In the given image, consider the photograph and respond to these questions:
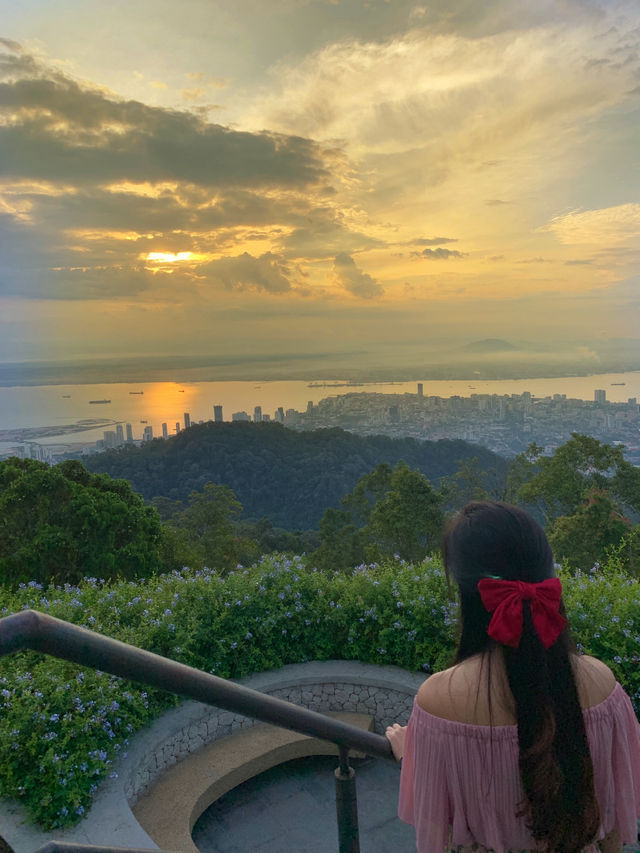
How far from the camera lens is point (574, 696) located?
4.16 ft

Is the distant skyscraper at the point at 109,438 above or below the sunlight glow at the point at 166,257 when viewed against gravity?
below

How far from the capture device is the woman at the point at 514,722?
1240 millimetres

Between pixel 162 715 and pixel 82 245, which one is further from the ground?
pixel 82 245

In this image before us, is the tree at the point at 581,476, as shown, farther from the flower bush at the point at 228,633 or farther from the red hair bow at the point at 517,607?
the red hair bow at the point at 517,607

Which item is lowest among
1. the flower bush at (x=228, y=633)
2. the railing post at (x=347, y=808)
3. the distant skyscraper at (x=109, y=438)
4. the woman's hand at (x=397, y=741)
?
the distant skyscraper at (x=109, y=438)

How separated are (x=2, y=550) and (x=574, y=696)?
7.57 metres

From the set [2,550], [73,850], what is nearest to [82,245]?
[2,550]

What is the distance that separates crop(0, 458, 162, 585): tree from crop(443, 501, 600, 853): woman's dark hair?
21.4 feet

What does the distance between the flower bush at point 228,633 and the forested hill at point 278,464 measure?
15243 millimetres

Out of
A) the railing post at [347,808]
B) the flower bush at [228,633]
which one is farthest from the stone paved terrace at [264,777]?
the railing post at [347,808]

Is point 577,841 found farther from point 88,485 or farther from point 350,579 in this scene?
point 88,485

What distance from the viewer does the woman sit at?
124 centimetres

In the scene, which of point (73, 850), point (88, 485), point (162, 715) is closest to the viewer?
point (73, 850)

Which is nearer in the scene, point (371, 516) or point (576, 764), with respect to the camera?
point (576, 764)
